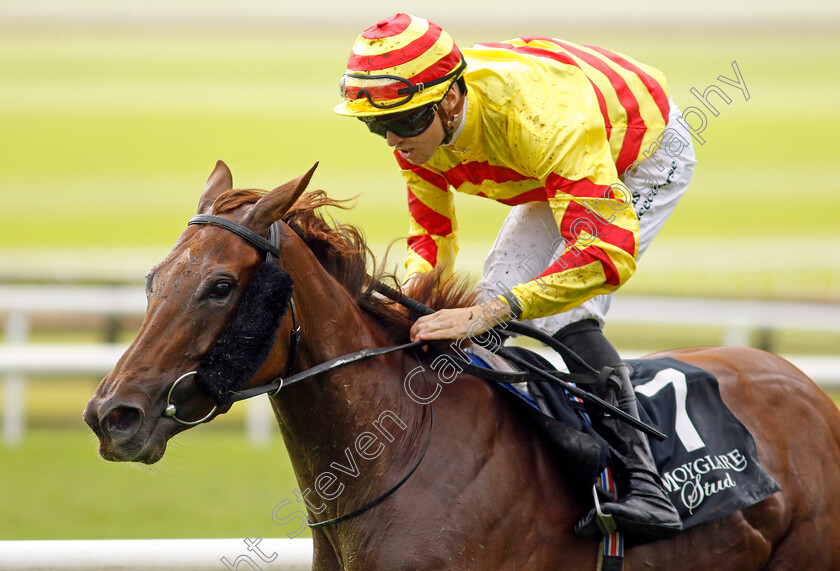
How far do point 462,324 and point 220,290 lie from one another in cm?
67

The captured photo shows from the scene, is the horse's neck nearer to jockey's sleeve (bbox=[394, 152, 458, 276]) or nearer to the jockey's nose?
the jockey's nose

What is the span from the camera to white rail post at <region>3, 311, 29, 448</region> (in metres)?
7.71

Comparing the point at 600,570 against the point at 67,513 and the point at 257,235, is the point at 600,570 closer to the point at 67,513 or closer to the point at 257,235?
the point at 257,235

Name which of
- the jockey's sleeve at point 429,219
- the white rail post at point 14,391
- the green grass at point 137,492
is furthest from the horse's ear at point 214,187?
the white rail post at point 14,391

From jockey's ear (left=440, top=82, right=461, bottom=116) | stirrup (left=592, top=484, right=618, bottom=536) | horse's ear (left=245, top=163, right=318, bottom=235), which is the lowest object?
stirrup (left=592, top=484, right=618, bottom=536)

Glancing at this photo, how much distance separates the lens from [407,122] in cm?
264

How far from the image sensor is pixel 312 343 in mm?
2471

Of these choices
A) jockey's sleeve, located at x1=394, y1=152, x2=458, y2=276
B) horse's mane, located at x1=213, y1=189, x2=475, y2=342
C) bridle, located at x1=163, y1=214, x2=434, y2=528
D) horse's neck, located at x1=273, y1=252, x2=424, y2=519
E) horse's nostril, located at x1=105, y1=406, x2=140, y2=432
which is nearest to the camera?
horse's nostril, located at x1=105, y1=406, x2=140, y2=432

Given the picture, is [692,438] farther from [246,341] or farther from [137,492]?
[137,492]

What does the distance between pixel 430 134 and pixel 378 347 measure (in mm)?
602

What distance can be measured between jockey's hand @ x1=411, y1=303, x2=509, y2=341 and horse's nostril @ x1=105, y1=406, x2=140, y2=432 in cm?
78

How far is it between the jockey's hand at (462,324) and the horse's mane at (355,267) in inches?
4.5

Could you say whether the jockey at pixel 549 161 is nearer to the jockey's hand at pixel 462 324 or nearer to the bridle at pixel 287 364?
the jockey's hand at pixel 462 324

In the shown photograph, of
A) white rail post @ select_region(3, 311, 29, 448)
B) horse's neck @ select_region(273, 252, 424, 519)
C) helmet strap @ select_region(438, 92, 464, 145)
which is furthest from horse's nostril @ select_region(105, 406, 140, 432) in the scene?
white rail post @ select_region(3, 311, 29, 448)
